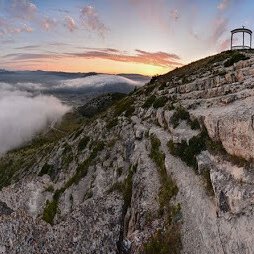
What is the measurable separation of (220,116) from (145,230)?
45.3ft

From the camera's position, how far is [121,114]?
230 ft

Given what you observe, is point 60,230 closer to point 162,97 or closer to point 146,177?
point 146,177

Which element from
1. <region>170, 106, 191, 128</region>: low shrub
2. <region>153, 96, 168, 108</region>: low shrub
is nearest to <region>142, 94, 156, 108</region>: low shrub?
<region>153, 96, 168, 108</region>: low shrub

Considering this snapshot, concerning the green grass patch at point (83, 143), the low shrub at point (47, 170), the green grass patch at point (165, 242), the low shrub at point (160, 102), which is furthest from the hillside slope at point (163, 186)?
the low shrub at point (47, 170)

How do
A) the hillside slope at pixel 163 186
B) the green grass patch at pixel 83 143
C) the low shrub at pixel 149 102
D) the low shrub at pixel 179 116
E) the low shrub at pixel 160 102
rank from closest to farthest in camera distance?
the hillside slope at pixel 163 186 < the low shrub at pixel 179 116 < the low shrub at pixel 160 102 < the low shrub at pixel 149 102 < the green grass patch at pixel 83 143

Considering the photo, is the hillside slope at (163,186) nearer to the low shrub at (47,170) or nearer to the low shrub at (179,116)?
the low shrub at (179,116)

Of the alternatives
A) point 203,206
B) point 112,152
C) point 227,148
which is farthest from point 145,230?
point 112,152

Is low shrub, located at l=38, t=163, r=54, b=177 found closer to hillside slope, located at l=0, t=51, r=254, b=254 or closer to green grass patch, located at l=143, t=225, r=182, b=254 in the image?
hillside slope, located at l=0, t=51, r=254, b=254

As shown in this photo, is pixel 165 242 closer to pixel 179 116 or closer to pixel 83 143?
pixel 179 116

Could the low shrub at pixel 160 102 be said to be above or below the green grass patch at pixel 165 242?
above

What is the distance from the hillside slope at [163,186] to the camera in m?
35.0

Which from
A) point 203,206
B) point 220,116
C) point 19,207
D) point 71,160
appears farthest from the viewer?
point 71,160

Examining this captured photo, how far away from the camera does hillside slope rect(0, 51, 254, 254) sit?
3499 centimetres

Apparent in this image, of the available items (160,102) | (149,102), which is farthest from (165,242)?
(149,102)
